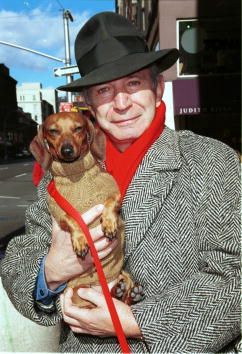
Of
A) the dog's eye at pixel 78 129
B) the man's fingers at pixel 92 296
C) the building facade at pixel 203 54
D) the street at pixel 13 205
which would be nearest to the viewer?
the man's fingers at pixel 92 296

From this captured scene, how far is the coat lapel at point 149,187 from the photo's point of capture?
6.86 ft

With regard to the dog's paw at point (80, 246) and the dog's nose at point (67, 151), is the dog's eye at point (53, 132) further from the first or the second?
the dog's paw at point (80, 246)

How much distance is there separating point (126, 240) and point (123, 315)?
37cm

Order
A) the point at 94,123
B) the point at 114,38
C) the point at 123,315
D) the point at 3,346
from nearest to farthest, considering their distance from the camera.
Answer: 1. the point at 123,315
2. the point at 114,38
3. the point at 94,123
4. the point at 3,346

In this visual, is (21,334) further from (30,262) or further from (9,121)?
(9,121)

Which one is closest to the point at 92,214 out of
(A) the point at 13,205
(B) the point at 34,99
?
(A) the point at 13,205

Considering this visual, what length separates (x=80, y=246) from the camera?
2086 mm

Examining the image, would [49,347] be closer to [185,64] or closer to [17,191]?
[185,64]

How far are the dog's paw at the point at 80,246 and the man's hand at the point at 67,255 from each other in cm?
2

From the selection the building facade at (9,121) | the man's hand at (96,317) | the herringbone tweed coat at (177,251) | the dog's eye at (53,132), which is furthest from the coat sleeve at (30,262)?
the building facade at (9,121)

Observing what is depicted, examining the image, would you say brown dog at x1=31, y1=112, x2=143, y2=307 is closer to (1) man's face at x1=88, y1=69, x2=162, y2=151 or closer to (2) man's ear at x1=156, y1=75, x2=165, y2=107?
(1) man's face at x1=88, y1=69, x2=162, y2=151

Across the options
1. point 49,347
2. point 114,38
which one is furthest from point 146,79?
point 49,347

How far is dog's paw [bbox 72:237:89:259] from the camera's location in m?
2.08

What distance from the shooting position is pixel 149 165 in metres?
2.22
